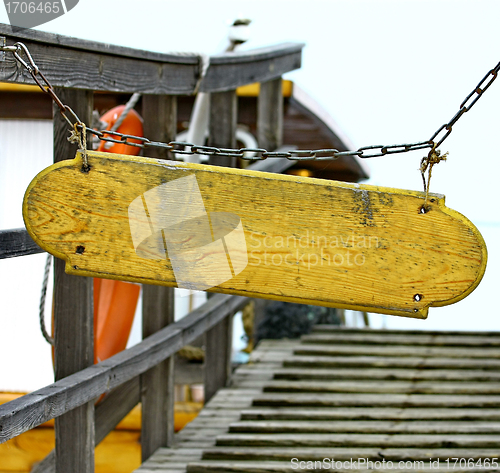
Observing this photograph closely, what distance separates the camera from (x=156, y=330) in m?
2.57

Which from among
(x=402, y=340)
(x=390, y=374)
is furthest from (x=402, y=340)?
(x=390, y=374)

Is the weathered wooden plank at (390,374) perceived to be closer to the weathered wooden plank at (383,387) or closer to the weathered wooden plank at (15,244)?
the weathered wooden plank at (383,387)

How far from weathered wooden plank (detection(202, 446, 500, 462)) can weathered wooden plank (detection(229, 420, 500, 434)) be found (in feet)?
0.45

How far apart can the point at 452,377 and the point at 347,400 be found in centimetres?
59

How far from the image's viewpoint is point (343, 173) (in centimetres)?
630

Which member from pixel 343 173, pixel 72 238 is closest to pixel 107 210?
pixel 72 238

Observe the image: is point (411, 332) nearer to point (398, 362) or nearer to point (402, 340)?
point (402, 340)

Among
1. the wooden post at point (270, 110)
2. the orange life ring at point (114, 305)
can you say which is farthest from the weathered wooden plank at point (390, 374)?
the wooden post at point (270, 110)

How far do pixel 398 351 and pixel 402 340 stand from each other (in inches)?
7.1

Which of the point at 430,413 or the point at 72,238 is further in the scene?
the point at 430,413

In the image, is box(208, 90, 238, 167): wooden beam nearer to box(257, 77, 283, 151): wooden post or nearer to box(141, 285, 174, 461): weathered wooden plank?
box(257, 77, 283, 151): wooden post

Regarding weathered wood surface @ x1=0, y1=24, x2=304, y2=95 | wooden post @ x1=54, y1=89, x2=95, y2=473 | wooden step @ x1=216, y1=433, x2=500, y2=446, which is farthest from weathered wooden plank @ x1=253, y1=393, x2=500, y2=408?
weathered wood surface @ x1=0, y1=24, x2=304, y2=95

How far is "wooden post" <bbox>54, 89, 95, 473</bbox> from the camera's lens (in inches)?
72.7

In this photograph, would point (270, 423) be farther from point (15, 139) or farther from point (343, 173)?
point (343, 173)
